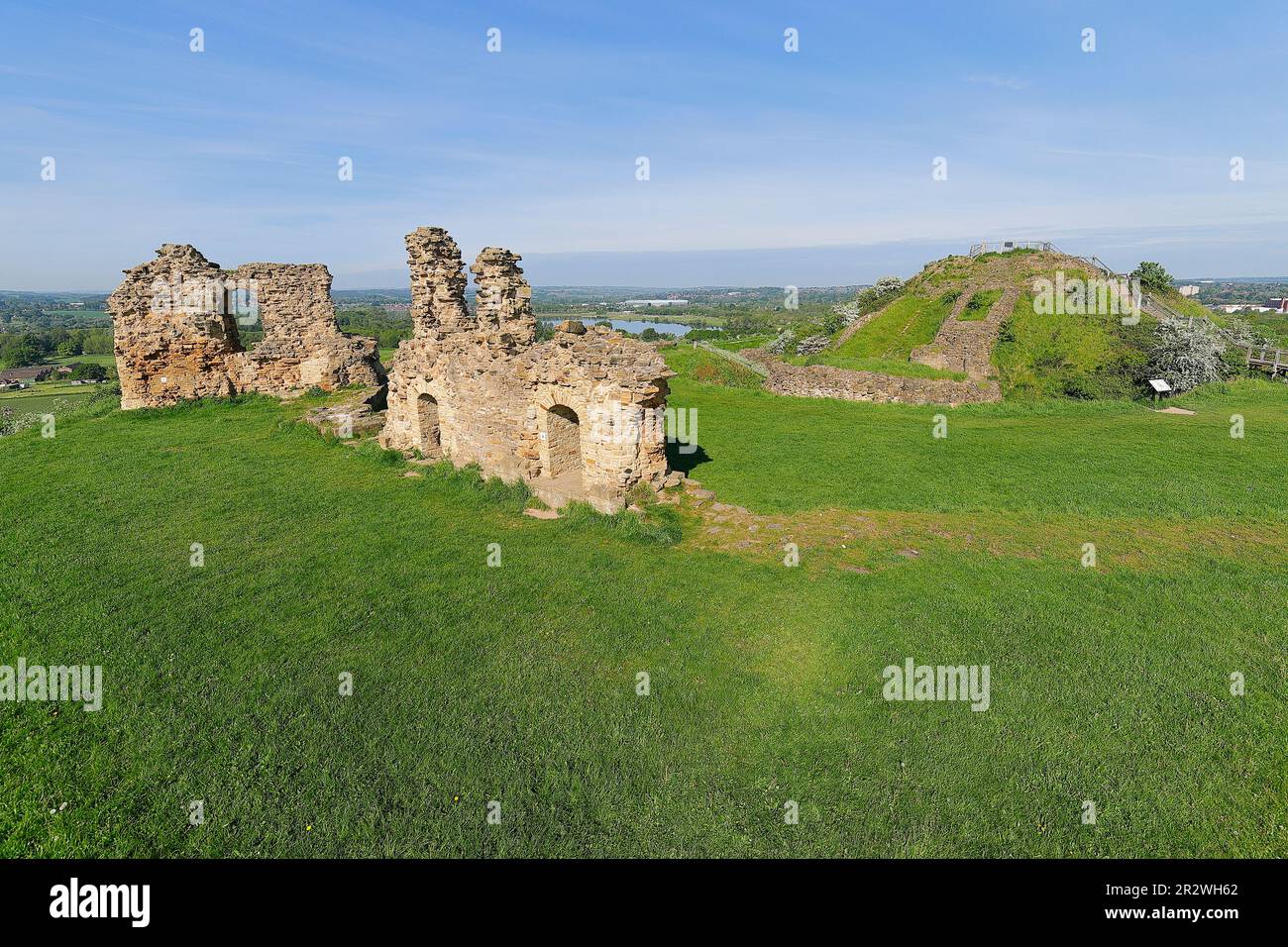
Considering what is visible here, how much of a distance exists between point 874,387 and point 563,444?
17887 mm

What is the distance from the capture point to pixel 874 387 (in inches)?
1046

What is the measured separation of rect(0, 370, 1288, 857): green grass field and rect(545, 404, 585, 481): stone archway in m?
1.49

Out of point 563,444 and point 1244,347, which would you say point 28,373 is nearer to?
point 563,444

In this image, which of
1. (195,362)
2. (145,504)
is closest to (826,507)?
(145,504)

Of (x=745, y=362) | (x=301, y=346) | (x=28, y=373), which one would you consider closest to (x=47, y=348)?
(x=28, y=373)

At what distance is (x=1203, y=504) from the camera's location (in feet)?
39.9

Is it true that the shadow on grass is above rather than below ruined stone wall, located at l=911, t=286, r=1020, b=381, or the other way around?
below

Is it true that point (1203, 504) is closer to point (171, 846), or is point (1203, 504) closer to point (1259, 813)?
point (1259, 813)

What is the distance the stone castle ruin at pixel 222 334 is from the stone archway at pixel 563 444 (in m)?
11.8

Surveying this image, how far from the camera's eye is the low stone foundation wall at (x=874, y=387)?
26.0 m

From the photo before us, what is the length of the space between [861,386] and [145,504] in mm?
24712

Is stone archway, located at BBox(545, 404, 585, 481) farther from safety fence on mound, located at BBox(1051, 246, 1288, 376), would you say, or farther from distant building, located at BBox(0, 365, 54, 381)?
distant building, located at BBox(0, 365, 54, 381)

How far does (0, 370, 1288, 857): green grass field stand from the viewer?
16.9ft

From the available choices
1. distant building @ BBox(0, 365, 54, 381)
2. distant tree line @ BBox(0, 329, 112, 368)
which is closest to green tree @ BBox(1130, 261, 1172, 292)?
distant building @ BBox(0, 365, 54, 381)
